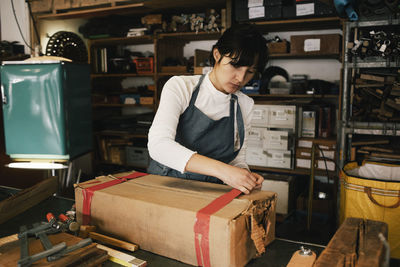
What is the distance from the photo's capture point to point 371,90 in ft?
9.99

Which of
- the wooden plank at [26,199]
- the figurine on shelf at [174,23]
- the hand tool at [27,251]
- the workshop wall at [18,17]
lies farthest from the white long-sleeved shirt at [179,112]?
the workshop wall at [18,17]

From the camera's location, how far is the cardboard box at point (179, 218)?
102 centimetres

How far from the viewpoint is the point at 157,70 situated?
14.1ft

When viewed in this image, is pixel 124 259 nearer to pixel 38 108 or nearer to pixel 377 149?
pixel 38 108

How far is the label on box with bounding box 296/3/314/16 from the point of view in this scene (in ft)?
11.0

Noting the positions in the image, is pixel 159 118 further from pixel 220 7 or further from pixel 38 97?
Answer: pixel 220 7

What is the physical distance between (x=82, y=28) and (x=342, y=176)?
3.79 metres

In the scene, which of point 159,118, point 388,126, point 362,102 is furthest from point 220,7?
point 159,118

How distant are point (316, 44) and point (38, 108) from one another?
2.67 m

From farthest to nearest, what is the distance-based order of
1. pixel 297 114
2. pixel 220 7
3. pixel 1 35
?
pixel 1 35 → pixel 220 7 → pixel 297 114

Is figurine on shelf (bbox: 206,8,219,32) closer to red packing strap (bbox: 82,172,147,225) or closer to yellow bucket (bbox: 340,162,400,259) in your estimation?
yellow bucket (bbox: 340,162,400,259)

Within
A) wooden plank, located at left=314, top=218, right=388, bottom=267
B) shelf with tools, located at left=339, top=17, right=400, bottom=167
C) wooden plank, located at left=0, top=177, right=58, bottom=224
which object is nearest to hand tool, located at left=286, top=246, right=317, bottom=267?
wooden plank, located at left=314, top=218, right=388, bottom=267

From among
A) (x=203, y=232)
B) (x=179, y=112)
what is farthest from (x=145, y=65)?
(x=203, y=232)

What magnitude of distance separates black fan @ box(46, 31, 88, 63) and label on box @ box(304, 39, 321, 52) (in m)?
2.21
